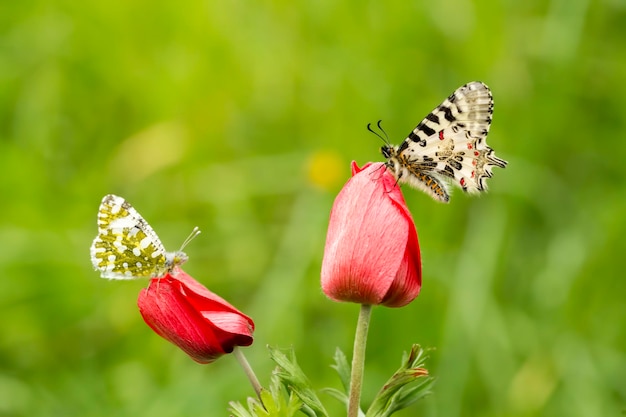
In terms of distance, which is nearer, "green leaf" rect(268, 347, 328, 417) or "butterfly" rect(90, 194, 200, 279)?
"green leaf" rect(268, 347, 328, 417)

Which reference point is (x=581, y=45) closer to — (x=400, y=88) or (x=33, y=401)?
(x=400, y=88)

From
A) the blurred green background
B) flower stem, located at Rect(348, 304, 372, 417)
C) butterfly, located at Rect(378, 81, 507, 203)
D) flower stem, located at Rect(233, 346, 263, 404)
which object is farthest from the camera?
the blurred green background

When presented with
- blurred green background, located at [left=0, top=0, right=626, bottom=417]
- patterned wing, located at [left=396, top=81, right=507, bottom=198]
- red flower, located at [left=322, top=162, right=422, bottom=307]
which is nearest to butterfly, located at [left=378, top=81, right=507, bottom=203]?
patterned wing, located at [left=396, top=81, right=507, bottom=198]

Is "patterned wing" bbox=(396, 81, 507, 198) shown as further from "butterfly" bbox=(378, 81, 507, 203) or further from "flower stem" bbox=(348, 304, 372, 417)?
"flower stem" bbox=(348, 304, 372, 417)

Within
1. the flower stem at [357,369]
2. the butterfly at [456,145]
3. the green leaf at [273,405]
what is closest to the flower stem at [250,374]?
the green leaf at [273,405]

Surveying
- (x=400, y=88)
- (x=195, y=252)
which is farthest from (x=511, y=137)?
(x=195, y=252)

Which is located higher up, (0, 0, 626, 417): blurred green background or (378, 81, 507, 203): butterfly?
(0, 0, 626, 417): blurred green background

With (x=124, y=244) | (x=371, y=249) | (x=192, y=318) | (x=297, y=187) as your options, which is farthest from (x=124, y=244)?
(x=297, y=187)
